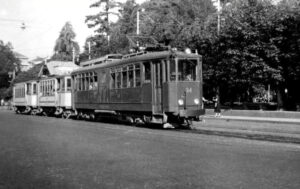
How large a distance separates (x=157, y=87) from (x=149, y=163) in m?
9.18

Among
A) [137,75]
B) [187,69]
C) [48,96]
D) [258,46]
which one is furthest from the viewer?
[48,96]

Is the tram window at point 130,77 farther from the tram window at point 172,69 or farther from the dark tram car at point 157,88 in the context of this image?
the tram window at point 172,69

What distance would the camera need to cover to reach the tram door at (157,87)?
18344mm

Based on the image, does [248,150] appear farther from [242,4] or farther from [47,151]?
[242,4]

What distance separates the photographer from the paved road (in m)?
7.51

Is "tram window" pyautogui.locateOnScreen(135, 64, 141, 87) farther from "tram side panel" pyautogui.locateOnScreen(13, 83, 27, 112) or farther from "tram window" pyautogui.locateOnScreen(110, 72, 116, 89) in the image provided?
"tram side panel" pyautogui.locateOnScreen(13, 83, 27, 112)

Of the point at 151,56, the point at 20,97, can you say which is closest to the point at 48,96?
the point at 20,97

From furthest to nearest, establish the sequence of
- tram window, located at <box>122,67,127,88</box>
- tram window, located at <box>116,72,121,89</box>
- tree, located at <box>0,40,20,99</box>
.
Result: tree, located at <box>0,40,20,99</box> → tram window, located at <box>116,72,121,89</box> → tram window, located at <box>122,67,127,88</box>

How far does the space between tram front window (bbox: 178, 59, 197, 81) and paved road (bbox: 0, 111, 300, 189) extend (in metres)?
4.70

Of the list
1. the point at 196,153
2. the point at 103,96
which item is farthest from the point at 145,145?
the point at 103,96

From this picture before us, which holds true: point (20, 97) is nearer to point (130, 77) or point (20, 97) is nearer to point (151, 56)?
point (130, 77)

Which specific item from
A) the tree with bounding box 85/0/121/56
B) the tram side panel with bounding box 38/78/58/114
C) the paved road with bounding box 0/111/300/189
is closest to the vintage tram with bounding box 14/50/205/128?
the paved road with bounding box 0/111/300/189

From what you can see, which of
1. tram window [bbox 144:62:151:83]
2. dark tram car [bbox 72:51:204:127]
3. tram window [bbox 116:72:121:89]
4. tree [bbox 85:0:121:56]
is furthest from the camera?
tree [bbox 85:0:121:56]

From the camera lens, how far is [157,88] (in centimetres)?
1844
